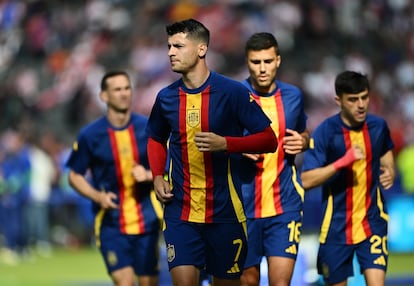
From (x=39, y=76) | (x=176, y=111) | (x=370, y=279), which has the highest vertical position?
(x=39, y=76)

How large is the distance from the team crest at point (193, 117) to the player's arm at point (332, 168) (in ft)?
5.76

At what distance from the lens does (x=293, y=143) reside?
9.09 metres

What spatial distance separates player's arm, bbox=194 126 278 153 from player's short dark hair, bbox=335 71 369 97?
67.7 inches

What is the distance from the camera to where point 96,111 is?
23.2 metres

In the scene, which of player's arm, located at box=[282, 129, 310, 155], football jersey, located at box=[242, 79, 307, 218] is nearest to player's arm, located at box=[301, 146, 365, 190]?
football jersey, located at box=[242, 79, 307, 218]

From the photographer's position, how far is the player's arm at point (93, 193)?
33.2 ft

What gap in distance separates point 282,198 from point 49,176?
12226 millimetres

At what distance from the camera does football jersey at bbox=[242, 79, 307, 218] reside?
9.32 m

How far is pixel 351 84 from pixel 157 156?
205 cm

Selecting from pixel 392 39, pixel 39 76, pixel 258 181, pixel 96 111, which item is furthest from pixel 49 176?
pixel 258 181

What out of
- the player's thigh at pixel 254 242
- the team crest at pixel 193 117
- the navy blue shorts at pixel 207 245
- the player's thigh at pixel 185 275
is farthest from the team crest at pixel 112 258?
the team crest at pixel 193 117

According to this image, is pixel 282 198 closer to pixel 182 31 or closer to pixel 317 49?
pixel 182 31

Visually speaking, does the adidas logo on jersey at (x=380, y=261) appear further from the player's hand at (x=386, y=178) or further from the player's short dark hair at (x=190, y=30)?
the player's short dark hair at (x=190, y=30)

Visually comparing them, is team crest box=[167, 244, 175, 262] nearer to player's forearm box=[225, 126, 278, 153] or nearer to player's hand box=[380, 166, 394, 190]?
player's forearm box=[225, 126, 278, 153]
